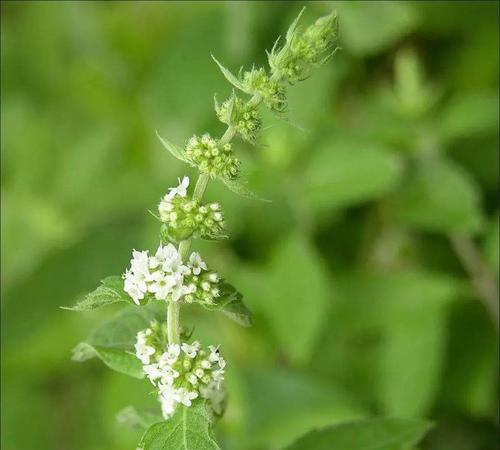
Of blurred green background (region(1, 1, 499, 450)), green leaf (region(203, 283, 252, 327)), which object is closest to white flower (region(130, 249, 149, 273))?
green leaf (region(203, 283, 252, 327))

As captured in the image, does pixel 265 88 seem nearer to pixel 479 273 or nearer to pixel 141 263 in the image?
pixel 141 263

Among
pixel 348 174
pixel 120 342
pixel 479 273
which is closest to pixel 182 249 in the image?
pixel 120 342

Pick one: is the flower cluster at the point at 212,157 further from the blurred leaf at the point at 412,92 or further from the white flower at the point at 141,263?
the blurred leaf at the point at 412,92

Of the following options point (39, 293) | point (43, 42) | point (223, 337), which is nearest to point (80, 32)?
point (43, 42)

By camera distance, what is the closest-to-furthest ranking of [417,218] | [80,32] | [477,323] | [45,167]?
[417,218], [477,323], [45,167], [80,32]

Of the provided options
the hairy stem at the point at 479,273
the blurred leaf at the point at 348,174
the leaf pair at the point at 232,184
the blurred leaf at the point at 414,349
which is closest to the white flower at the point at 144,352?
the leaf pair at the point at 232,184

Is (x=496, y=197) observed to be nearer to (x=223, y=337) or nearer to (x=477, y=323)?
(x=477, y=323)
